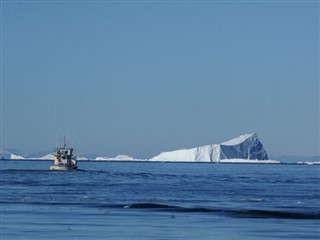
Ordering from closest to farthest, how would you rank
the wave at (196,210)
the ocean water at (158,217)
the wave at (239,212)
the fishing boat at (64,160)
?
1. the ocean water at (158,217)
2. the wave at (239,212)
3. the wave at (196,210)
4. the fishing boat at (64,160)

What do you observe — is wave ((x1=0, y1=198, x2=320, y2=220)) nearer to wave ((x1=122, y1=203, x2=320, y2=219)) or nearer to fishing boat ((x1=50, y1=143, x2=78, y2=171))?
wave ((x1=122, y1=203, x2=320, y2=219))

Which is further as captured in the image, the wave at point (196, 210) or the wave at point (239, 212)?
the wave at point (196, 210)

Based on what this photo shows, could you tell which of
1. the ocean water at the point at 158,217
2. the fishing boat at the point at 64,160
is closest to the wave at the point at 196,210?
the ocean water at the point at 158,217

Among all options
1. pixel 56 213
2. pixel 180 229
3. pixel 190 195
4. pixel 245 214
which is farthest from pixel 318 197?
pixel 180 229

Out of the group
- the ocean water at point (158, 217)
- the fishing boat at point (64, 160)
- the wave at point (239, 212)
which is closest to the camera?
the ocean water at point (158, 217)

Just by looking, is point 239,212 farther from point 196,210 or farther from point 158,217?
point 158,217

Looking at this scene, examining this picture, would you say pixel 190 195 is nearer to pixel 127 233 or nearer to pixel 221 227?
pixel 221 227

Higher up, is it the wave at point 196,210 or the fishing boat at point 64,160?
the fishing boat at point 64,160

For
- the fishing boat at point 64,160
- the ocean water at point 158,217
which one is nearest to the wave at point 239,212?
the ocean water at point 158,217

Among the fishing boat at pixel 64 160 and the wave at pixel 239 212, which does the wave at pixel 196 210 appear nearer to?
the wave at pixel 239 212

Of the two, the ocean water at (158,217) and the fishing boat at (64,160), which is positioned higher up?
the fishing boat at (64,160)

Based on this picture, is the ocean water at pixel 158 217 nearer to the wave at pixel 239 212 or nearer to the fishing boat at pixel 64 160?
the wave at pixel 239 212

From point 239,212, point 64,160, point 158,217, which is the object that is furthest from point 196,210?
point 64,160

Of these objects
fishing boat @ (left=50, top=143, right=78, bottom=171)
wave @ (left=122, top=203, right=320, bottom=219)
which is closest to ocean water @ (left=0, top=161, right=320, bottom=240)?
wave @ (left=122, top=203, right=320, bottom=219)
